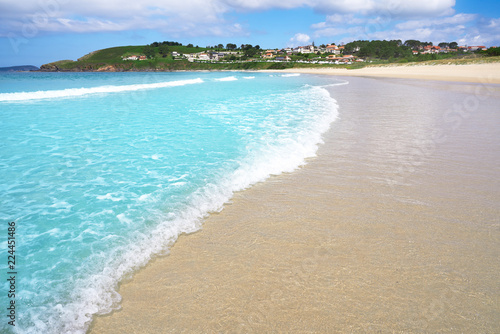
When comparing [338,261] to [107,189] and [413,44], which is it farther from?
[413,44]

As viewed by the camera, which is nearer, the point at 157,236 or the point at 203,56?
the point at 157,236

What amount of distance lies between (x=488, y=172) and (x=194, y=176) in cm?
710

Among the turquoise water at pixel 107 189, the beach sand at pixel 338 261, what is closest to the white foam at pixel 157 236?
the turquoise water at pixel 107 189

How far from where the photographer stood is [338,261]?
3.79 metres

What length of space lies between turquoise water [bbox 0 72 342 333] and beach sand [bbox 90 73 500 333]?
403mm

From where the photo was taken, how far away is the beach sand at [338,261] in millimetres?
2939

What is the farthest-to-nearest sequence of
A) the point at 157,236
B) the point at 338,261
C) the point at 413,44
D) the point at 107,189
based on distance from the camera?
the point at 413,44, the point at 107,189, the point at 157,236, the point at 338,261

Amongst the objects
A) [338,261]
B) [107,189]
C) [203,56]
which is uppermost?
[203,56]

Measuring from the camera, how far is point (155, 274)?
365cm

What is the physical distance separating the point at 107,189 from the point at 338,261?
4.98 metres

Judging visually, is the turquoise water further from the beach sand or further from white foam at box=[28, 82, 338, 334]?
the beach sand

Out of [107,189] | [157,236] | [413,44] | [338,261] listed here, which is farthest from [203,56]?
[338,261]

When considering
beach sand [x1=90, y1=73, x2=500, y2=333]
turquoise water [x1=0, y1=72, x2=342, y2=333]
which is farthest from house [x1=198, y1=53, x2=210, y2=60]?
beach sand [x1=90, y1=73, x2=500, y2=333]

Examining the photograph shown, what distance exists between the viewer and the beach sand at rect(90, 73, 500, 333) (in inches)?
116
